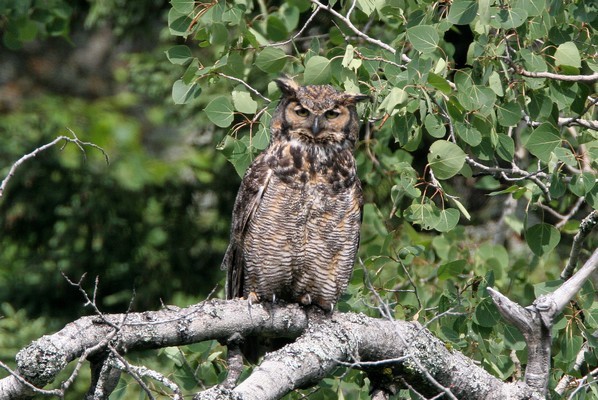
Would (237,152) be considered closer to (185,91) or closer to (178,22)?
(185,91)

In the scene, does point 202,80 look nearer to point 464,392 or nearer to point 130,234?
point 464,392

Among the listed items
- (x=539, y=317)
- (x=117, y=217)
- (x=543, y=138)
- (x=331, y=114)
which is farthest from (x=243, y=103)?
(x=117, y=217)

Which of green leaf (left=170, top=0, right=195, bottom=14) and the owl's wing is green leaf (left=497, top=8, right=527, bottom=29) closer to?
green leaf (left=170, top=0, right=195, bottom=14)

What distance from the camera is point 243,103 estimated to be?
9.80 ft

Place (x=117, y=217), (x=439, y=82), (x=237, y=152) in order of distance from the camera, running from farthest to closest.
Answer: (x=117, y=217)
(x=237, y=152)
(x=439, y=82)

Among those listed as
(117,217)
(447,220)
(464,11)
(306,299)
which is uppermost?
(464,11)

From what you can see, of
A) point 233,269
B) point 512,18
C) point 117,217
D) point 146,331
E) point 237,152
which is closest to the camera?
point 146,331

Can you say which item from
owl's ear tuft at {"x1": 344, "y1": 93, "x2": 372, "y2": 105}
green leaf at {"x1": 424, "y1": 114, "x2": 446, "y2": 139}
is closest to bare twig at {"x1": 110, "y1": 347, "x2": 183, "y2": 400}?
green leaf at {"x1": 424, "y1": 114, "x2": 446, "y2": 139}

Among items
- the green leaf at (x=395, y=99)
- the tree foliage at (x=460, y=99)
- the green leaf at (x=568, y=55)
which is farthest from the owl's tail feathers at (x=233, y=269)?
the green leaf at (x=568, y=55)

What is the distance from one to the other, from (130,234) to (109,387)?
3283 mm

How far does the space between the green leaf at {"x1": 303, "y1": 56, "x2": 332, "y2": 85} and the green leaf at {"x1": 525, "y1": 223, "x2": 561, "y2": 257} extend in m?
0.81

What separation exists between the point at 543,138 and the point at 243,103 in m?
0.93

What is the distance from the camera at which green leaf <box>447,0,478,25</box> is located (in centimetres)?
257

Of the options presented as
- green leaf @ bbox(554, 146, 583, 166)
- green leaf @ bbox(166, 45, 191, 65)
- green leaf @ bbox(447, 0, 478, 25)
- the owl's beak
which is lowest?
the owl's beak
